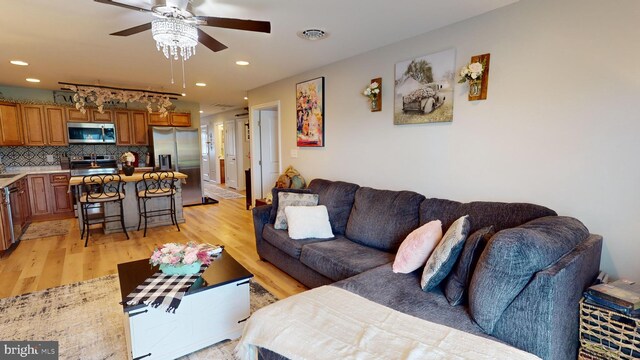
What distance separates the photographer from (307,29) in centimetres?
267

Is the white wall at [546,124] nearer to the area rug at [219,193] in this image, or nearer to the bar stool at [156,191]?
the bar stool at [156,191]

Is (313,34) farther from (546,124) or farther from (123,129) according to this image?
(123,129)

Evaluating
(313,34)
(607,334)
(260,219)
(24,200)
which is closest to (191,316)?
(260,219)

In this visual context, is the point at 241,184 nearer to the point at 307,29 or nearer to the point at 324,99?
the point at 324,99

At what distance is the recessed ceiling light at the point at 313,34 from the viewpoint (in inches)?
107

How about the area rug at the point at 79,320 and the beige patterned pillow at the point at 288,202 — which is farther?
the beige patterned pillow at the point at 288,202

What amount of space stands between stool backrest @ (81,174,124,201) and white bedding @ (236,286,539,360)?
382 cm

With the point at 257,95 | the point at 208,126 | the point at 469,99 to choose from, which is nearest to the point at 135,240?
the point at 257,95

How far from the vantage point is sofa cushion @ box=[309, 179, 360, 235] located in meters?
3.24

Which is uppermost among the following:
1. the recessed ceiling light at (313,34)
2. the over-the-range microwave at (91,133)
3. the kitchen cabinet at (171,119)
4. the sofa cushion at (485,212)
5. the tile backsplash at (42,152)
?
the recessed ceiling light at (313,34)

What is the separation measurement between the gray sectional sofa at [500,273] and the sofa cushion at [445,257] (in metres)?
0.08

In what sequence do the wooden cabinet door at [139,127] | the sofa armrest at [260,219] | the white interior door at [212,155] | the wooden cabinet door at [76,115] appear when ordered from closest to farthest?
1. the sofa armrest at [260,219]
2. the wooden cabinet door at [76,115]
3. the wooden cabinet door at [139,127]
4. the white interior door at [212,155]

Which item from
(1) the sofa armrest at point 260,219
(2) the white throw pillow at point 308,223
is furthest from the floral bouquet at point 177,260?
(1) the sofa armrest at point 260,219

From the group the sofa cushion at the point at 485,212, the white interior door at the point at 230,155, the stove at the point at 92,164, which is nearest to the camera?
the sofa cushion at the point at 485,212
